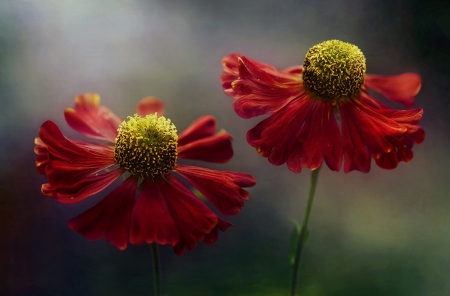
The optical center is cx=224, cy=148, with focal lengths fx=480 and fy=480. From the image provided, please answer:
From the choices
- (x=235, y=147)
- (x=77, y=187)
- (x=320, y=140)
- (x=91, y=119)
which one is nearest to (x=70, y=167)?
(x=77, y=187)

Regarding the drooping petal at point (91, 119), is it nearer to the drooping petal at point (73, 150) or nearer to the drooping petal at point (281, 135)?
the drooping petal at point (73, 150)

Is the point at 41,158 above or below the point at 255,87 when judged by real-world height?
below

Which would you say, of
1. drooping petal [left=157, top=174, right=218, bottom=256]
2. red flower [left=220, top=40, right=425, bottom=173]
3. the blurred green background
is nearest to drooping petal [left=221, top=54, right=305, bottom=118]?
red flower [left=220, top=40, right=425, bottom=173]

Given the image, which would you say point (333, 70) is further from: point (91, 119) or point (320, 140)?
point (91, 119)

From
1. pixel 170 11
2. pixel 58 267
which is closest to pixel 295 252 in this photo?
pixel 58 267

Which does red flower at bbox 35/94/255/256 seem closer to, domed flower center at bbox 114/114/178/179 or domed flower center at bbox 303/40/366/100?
domed flower center at bbox 114/114/178/179

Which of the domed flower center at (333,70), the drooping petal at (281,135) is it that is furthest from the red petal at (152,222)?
the domed flower center at (333,70)

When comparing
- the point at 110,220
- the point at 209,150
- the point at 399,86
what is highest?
the point at 399,86
